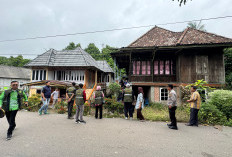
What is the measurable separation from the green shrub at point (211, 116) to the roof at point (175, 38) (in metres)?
6.04

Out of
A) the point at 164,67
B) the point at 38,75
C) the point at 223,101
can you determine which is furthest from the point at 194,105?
the point at 38,75

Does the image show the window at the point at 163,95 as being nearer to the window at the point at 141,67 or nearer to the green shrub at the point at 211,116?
the window at the point at 141,67

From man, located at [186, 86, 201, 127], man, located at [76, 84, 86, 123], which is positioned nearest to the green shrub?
man, located at [186, 86, 201, 127]

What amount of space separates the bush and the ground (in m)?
1.92

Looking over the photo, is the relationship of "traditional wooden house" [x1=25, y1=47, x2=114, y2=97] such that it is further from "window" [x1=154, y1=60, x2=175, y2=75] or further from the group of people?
the group of people

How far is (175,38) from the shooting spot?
11781 mm

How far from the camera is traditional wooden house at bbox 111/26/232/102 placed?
1010cm

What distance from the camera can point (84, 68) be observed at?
14.6 meters

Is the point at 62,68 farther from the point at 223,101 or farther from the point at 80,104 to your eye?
the point at 223,101

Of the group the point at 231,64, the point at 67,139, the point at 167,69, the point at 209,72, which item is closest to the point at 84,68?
the point at 167,69

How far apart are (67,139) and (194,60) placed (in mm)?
11595

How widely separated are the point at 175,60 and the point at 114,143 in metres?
10.5

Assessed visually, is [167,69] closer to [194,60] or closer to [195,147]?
[194,60]

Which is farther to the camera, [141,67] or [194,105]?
[141,67]
